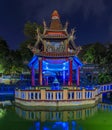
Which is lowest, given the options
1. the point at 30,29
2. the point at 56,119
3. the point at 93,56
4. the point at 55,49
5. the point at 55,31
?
the point at 56,119

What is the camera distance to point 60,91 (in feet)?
75.5

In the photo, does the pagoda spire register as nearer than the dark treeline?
Yes

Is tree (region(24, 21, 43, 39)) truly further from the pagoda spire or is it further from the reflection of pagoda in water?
the reflection of pagoda in water

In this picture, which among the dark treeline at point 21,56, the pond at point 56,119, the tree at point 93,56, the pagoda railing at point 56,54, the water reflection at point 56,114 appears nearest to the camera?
the pond at point 56,119

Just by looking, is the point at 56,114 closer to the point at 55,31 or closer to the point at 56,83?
the point at 56,83

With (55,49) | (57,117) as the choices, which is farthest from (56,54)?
(57,117)

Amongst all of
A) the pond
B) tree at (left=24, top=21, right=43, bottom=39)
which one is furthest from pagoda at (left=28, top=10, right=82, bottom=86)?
tree at (left=24, top=21, right=43, bottom=39)

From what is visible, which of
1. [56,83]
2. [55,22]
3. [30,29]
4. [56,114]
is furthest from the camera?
[30,29]

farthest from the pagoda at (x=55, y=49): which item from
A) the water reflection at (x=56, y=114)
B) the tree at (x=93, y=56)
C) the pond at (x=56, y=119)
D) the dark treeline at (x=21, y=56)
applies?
the tree at (x=93, y=56)

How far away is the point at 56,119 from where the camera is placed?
61.2 feet

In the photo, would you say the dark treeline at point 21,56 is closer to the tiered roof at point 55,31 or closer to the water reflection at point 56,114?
the tiered roof at point 55,31

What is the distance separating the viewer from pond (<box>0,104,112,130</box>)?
53.3 feet

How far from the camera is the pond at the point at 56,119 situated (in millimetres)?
16236

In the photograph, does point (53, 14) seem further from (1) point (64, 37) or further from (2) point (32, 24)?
(2) point (32, 24)
